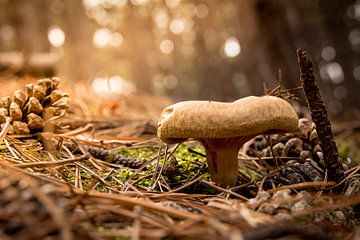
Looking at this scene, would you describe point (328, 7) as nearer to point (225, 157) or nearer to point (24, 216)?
point (225, 157)

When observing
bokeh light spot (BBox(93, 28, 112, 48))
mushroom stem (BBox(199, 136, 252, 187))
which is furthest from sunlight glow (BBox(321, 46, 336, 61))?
bokeh light spot (BBox(93, 28, 112, 48))

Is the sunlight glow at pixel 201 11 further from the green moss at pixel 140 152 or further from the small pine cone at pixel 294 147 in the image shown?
the small pine cone at pixel 294 147

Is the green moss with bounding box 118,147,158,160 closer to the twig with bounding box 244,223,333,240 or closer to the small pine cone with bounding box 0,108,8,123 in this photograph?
the small pine cone with bounding box 0,108,8,123

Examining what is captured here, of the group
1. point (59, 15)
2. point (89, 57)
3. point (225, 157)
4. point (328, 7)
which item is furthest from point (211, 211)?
point (59, 15)

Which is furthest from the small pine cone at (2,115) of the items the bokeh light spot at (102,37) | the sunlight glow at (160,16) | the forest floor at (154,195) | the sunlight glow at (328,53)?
the sunlight glow at (160,16)

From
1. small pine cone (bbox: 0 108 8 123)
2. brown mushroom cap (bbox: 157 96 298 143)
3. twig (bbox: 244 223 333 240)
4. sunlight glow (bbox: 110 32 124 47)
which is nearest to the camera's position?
twig (bbox: 244 223 333 240)

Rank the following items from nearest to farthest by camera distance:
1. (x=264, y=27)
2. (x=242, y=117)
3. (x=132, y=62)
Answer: (x=242, y=117)
(x=264, y=27)
(x=132, y=62)

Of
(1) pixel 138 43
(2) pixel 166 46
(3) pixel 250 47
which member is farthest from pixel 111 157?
(2) pixel 166 46
